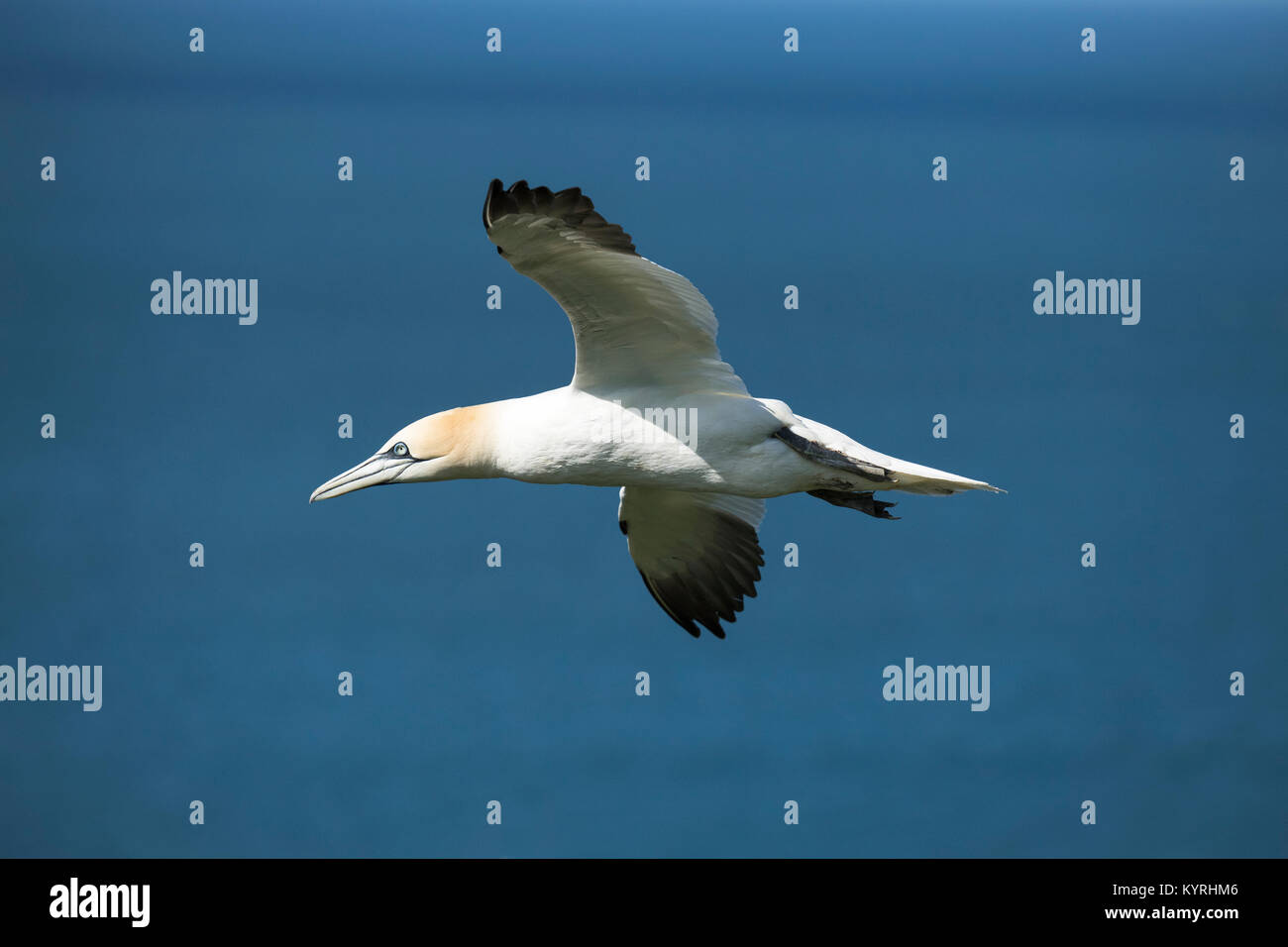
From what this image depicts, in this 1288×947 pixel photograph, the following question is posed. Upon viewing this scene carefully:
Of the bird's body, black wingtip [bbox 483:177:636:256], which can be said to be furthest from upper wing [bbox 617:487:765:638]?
black wingtip [bbox 483:177:636:256]

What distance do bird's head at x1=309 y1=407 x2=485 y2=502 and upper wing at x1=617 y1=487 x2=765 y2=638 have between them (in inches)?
70.2

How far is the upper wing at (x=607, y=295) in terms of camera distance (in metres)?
8.23

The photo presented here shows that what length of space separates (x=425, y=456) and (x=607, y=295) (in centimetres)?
145

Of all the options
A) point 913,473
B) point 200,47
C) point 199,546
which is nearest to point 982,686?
point 199,546

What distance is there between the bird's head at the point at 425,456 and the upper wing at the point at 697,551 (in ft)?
5.85

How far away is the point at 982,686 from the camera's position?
24.5 metres

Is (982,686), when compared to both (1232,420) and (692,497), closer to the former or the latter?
(1232,420)

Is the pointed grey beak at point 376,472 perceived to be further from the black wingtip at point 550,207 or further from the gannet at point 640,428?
the black wingtip at point 550,207

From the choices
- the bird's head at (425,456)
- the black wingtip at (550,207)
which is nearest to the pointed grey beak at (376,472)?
the bird's head at (425,456)

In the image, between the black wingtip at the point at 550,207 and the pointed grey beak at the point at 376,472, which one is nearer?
the black wingtip at the point at 550,207

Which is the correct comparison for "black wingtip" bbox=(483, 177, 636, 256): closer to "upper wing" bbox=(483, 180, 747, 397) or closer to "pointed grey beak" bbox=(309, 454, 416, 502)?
"upper wing" bbox=(483, 180, 747, 397)

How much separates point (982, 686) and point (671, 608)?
47.0 feet

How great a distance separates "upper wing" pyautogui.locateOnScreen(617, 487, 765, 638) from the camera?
10.9 metres

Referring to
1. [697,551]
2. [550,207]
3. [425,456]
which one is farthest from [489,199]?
[697,551]
